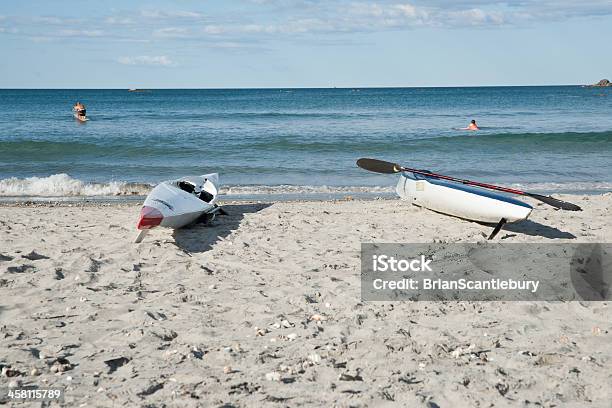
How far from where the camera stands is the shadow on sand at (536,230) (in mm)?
8852

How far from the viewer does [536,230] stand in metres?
9.17

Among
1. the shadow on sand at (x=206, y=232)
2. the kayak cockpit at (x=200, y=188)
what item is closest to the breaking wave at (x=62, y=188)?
the kayak cockpit at (x=200, y=188)

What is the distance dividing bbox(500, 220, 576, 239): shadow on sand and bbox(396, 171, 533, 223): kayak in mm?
474

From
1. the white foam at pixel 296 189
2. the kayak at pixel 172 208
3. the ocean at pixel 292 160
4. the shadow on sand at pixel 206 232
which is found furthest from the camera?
the ocean at pixel 292 160

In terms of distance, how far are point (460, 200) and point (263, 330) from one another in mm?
4908

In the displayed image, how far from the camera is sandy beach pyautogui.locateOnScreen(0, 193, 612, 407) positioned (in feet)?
14.6

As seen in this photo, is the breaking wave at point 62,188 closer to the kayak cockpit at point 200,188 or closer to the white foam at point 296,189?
the white foam at point 296,189

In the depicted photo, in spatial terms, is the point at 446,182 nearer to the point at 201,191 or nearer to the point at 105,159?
the point at 201,191

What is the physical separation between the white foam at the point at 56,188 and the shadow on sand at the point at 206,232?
5.04m

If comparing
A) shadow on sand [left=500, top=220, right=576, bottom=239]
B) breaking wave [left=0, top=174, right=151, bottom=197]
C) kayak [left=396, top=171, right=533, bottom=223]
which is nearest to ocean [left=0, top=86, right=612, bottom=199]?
breaking wave [left=0, top=174, right=151, bottom=197]

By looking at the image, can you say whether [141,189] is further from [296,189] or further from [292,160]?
[292,160]

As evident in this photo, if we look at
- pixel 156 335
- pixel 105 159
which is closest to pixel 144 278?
pixel 156 335

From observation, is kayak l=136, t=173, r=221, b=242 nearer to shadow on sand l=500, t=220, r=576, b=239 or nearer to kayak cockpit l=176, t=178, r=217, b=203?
kayak cockpit l=176, t=178, r=217, b=203

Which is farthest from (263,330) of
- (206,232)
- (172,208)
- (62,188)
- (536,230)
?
(62,188)
